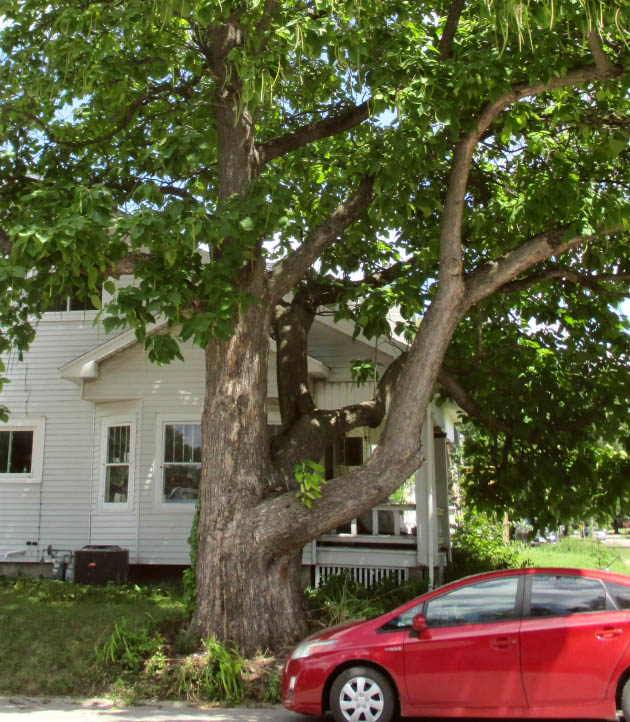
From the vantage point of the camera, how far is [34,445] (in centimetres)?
1551

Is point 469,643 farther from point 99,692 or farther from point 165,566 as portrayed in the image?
point 165,566

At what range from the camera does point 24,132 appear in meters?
10.9

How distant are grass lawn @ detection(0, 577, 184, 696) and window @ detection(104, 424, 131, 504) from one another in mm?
2348

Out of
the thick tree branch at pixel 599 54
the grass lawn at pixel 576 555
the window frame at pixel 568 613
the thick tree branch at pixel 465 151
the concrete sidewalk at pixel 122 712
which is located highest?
the thick tree branch at pixel 599 54

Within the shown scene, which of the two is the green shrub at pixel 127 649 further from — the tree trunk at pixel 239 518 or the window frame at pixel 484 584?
the window frame at pixel 484 584

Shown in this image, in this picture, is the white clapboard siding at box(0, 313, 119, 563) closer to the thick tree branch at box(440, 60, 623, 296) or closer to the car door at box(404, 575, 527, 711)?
the thick tree branch at box(440, 60, 623, 296)

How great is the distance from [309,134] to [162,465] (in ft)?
23.1

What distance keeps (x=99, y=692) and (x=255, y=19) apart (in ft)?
28.3

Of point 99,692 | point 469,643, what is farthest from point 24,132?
point 469,643

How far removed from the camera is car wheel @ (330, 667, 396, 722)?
261 inches

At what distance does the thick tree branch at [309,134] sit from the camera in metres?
10.4

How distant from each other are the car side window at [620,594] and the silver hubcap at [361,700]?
2177 millimetres

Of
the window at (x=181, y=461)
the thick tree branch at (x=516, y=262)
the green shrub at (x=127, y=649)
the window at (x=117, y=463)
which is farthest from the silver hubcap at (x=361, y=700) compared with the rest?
the window at (x=117, y=463)

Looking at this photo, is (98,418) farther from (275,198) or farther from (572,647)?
(572,647)
